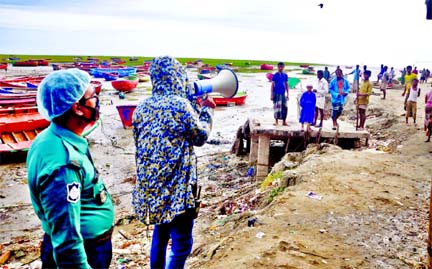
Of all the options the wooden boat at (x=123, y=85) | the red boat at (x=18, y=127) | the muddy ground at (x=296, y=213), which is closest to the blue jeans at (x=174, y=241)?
the muddy ground at (x=296, y=213)

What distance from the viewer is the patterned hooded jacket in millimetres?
2693

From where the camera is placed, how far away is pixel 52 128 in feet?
6.15

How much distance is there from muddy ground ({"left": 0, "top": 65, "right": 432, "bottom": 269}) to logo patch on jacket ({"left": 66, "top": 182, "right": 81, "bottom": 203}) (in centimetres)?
154

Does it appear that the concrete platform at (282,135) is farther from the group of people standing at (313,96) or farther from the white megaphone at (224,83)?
the white megaphone at (224,83)

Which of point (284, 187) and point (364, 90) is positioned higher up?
point (364, 90)

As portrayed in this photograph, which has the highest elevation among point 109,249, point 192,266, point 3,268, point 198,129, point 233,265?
point 198,129

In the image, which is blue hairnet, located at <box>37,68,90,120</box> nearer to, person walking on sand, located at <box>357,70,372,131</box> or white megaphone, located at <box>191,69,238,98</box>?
white megaphone, located at <box>191,69,238,98</box>

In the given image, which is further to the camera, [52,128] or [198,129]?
[198,129]

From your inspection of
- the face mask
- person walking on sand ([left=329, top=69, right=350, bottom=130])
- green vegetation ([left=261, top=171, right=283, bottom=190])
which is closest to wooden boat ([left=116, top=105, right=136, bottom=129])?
person walking on sand ([left=329, top=69, right=350, bottom=130])

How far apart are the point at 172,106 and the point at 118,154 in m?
9.87

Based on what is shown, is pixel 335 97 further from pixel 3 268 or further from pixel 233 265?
pixel 3 268

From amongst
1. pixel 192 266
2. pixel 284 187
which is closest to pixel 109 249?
pixel 192 266

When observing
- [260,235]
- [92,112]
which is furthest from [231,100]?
[92,112]

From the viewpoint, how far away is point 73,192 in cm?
174
